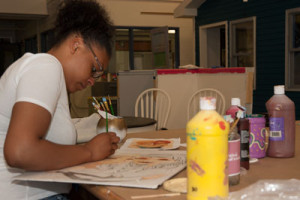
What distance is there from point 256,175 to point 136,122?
1624 mm

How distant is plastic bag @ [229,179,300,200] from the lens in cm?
83

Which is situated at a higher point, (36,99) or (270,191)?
(36,99)

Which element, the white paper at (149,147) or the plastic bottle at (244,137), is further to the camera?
the white paper at (149,147)

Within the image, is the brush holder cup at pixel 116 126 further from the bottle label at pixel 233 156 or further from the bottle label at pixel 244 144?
the bottle label at pixel 233 156

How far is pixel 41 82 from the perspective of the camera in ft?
3.51

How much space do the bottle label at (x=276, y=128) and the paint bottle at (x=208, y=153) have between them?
0.56 m

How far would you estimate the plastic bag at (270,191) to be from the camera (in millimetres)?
828

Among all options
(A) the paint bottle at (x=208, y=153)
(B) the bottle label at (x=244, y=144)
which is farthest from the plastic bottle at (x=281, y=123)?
(A) the paint bottle at (x=208, y=153)

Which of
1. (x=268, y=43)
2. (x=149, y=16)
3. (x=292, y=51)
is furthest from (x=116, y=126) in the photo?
(x=149, y=16)

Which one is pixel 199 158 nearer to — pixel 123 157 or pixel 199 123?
pixel 199 123

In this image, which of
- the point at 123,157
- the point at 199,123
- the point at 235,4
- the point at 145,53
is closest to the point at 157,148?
the point at 123,157

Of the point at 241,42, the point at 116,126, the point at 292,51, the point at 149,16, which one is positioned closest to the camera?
the point at 116,126

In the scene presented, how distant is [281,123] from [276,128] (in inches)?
1.1

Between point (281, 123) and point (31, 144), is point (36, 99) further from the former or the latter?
point (281, 123)
